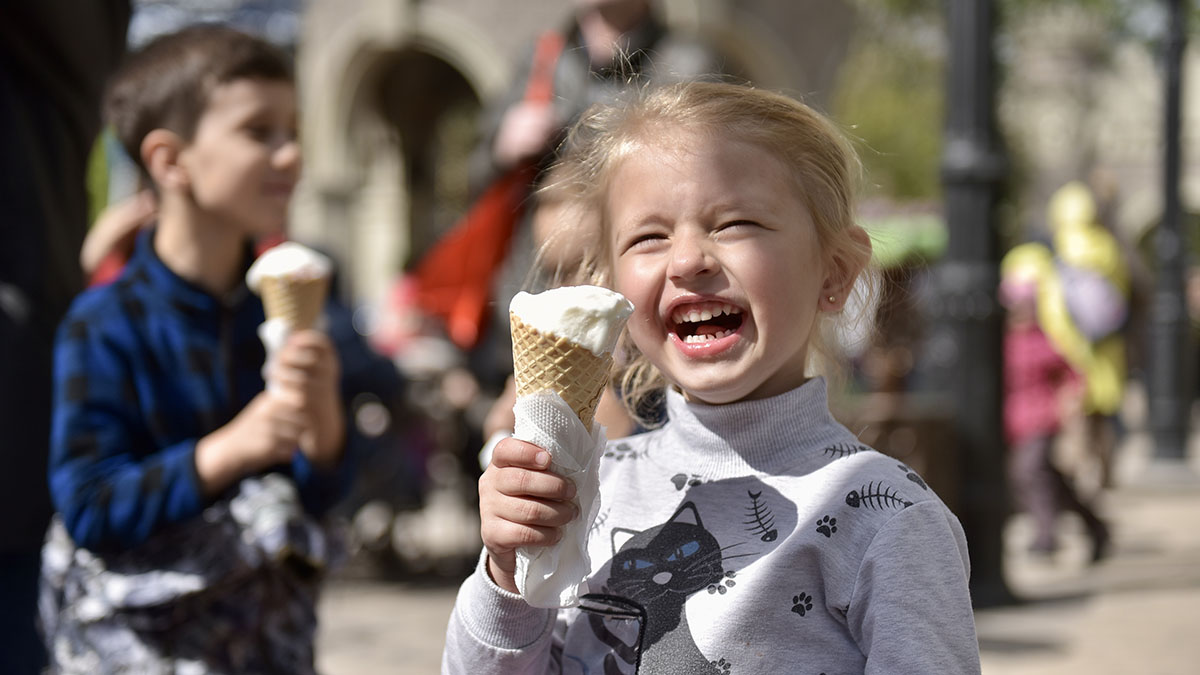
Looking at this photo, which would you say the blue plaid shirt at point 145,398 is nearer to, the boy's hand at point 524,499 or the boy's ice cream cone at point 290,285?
the boy's ice cream cone at point 290,285

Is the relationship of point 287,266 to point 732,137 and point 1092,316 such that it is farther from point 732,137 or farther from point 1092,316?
point 1092,316

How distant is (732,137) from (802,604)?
0.60 metres

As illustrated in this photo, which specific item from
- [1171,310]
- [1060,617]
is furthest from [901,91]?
[1060,617]

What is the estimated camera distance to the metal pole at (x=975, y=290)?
21.8 ft

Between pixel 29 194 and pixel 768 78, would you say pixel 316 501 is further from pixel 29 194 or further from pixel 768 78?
pixel 768 78

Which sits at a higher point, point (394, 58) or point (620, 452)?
point (394, 58)

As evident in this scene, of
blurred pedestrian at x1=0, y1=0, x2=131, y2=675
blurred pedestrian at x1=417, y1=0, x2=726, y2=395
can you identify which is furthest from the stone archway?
blurred pedestrian at x1=0, y1=0, x2=131, y2=675

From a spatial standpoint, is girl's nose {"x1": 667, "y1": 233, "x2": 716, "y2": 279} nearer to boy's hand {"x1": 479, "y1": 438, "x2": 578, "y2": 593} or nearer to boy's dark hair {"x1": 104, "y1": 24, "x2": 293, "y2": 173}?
boy's hand {"x1": 479, "y1": 438, "x2": 578, "y2": 593}

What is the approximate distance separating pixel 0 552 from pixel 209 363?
649mm

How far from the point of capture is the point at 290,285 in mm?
2529

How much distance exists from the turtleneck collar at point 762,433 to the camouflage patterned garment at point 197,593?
93cm

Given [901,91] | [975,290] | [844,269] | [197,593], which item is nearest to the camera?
[844,269]

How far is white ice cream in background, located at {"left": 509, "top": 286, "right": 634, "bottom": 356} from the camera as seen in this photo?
63.9 inches

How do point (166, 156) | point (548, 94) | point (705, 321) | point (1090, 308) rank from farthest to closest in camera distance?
point (1090, 308) → point (548, 94) → point (166, 156) → point (705, 321)
